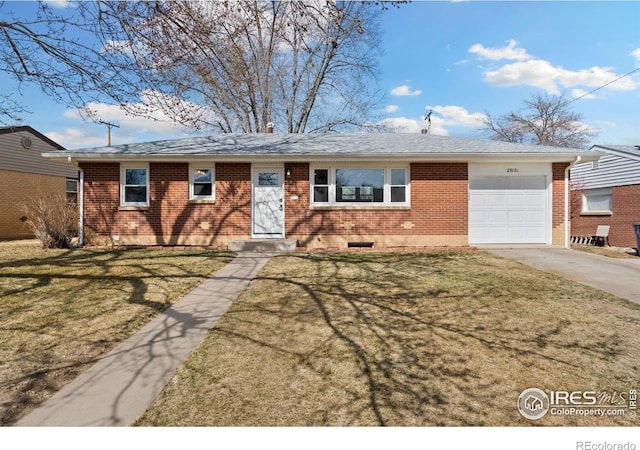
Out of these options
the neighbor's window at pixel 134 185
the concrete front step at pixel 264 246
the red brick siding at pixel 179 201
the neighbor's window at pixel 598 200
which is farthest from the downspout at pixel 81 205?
the neighbor's window at pixel 598 200

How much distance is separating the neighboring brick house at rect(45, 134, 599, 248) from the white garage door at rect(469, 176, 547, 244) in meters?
0.03

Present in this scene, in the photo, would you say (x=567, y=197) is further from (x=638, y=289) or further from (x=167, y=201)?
(x=167, y=201)

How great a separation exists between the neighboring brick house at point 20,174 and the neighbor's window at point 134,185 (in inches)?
413

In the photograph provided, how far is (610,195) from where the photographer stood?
1759 centimetres

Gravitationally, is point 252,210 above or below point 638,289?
above

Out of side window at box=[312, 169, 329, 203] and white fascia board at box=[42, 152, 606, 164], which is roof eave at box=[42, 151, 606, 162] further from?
side window at box=[312, 169, 329, 203]

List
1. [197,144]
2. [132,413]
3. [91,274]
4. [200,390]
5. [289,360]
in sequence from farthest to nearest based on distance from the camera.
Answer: [197,144] → [91,274] → [289,360] → [200,390] → [132,413]

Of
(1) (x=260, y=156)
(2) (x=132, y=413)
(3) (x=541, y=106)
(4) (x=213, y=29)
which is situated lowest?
(2) (x=132, y=413)

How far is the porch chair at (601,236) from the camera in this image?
56.3ft

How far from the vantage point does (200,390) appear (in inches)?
119

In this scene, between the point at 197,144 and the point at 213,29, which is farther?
the point at 197,144

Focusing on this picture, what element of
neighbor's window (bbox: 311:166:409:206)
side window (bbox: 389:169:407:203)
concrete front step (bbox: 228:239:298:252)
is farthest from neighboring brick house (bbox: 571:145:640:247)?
concrete front step (bbox: 228:239:298:252)

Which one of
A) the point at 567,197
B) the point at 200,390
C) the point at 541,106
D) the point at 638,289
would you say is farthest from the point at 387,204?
the point at 541,106

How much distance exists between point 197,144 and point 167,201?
249 centimetres
